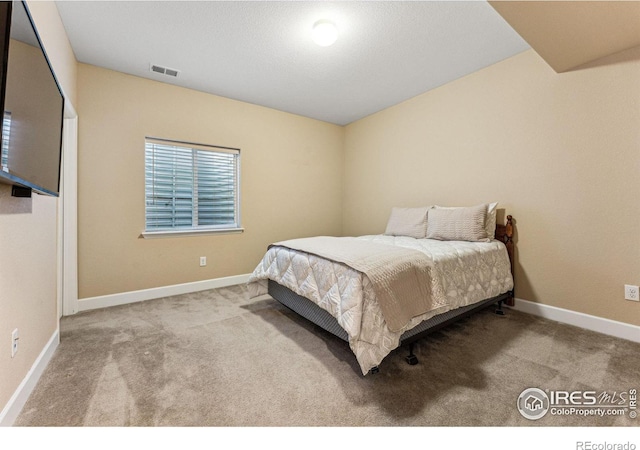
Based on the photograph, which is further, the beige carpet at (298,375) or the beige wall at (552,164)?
the beige wall at (552,164)

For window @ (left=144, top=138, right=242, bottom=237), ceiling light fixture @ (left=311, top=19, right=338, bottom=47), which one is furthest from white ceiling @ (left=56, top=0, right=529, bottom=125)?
window @ (left=144, top=138, right=242, bottom=237)

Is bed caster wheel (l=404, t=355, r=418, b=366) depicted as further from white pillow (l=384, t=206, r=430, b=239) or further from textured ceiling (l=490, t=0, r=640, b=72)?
textured ceiling (l=490, t=0, r=640, b=72)

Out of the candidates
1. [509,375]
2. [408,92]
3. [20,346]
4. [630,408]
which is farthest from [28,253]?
[408,92]

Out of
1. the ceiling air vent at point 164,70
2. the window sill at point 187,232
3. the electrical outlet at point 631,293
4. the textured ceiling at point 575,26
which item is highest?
the ceiling air vent at point 164,70

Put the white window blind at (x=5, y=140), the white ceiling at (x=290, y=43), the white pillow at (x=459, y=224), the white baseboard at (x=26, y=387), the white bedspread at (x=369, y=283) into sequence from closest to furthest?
the white window blind at (x=5, y=140) < the white baseboard at (x=26, y=387) < the white bedspread at (x=369, y=283) < the white ceiling at (x=290, y=43) < the white pillow at (x=459, y=224)

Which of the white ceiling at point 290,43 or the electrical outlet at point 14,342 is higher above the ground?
the white ceiling at point 290,43

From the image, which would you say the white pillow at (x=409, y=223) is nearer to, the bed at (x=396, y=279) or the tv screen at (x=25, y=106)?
the bed at (x=396, y=279)

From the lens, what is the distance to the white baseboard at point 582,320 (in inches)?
82.0

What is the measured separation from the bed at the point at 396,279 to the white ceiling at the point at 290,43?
1523 millimetres

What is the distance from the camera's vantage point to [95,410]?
4.46ft

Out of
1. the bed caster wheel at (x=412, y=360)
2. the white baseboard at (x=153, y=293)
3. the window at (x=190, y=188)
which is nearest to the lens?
the bed caster wheel at (x=412, y=360)

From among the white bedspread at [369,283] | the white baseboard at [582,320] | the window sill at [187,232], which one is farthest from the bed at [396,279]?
the window sill at [187,232]

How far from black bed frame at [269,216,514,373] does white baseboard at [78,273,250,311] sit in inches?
43.1

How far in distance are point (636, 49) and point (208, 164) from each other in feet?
13.8
